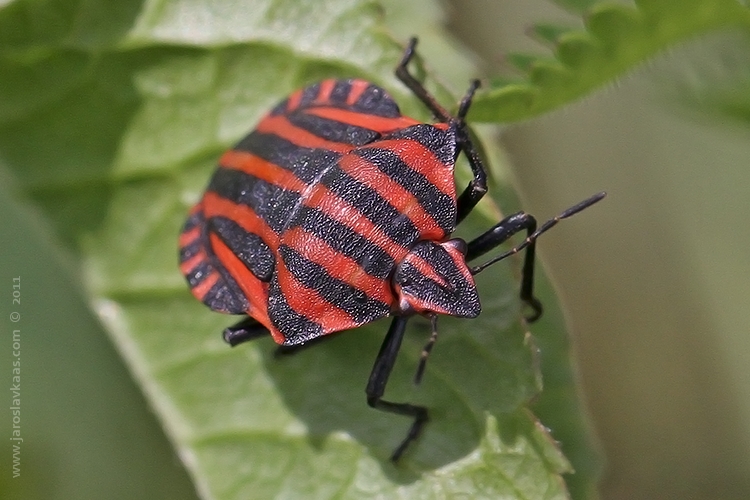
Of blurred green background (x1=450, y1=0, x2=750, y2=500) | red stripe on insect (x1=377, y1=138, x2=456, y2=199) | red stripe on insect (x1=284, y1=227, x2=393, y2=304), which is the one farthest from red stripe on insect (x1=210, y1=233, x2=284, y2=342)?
blurred green background (x1=450, y1=0, x2=750, y2=500)

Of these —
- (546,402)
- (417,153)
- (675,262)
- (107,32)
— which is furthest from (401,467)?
(675,262)

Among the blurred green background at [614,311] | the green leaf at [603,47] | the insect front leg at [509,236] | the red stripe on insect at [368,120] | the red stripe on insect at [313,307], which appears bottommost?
the blurred green background at [614,311]

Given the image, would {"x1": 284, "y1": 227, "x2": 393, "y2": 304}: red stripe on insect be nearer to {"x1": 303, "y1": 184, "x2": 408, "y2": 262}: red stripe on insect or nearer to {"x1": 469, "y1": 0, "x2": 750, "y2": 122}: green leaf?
{"x1": 303, "y1": 184, "x2": 408, "y2": 262}: red stripe on insect

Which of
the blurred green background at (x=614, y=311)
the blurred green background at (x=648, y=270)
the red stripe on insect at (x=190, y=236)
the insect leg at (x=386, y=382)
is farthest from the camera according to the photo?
the blurred green background at (x=648, y=270)

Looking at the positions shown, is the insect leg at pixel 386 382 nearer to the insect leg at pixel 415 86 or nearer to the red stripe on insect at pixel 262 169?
the red stripe on insect at pixel 262 169

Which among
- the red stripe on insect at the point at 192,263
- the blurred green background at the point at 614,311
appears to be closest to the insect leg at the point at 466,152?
the red stripe on insect at the point at 192,263
